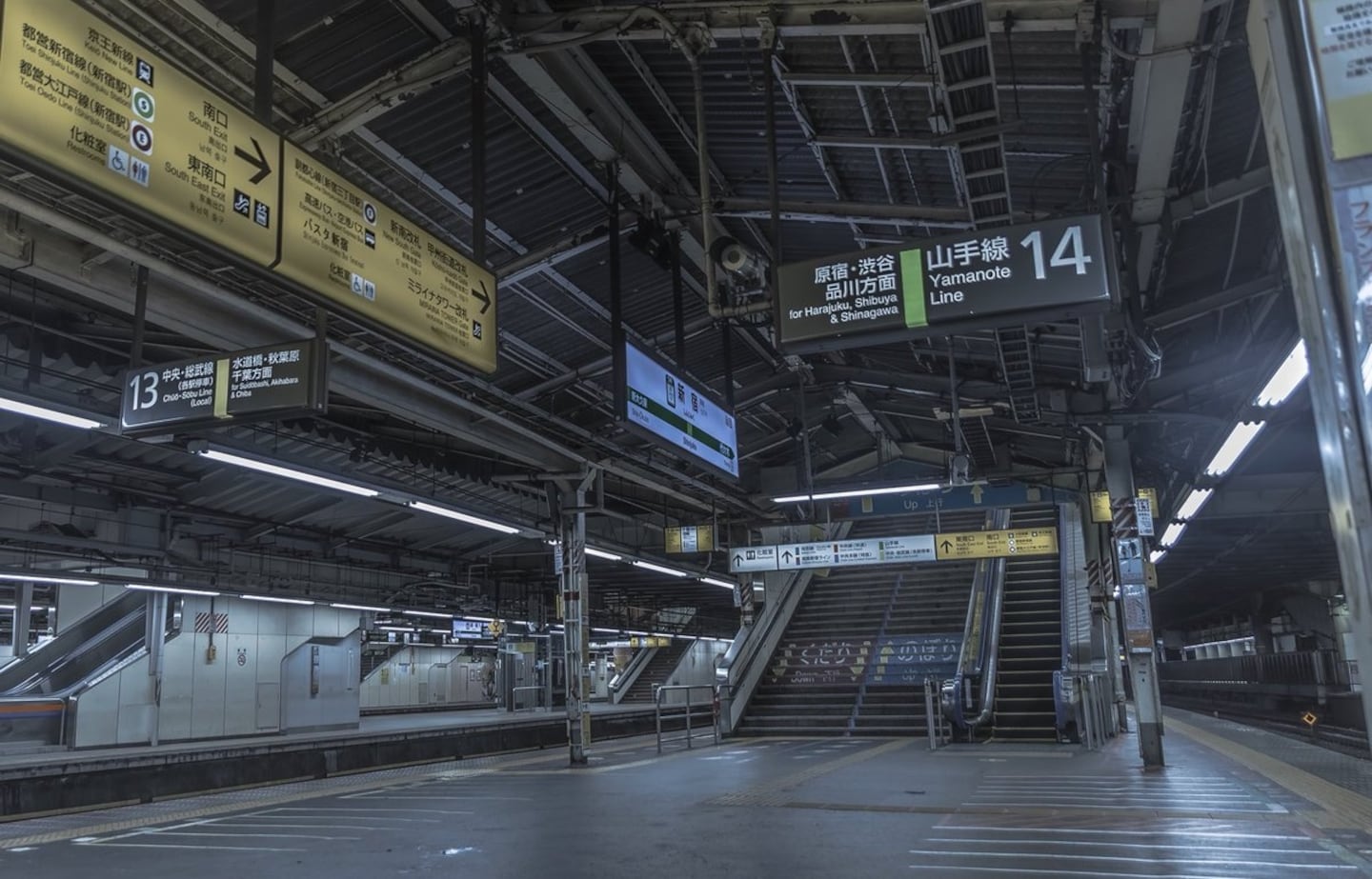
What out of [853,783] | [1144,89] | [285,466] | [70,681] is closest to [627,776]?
[853,783]

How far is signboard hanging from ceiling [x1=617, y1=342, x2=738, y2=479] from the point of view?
8430 mm

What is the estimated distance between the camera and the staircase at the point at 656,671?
144 feet

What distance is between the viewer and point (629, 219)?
1024 centimetres

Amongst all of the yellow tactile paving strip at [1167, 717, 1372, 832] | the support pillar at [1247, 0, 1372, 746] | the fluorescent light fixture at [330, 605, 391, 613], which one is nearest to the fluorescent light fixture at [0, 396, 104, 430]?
the support pillar at [1247, 0, 1372, 746]

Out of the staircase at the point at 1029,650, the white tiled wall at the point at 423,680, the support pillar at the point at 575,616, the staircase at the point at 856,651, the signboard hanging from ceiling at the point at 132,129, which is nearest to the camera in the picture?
the signboard hanging from ceiling at the point at 132,129

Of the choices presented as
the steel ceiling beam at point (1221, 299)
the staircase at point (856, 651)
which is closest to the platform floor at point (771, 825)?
the steel ceiling beam at point (1221, 299)

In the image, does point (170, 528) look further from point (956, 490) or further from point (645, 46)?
point (956, 490)

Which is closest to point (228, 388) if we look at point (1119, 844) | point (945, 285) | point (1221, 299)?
point (945, 285)

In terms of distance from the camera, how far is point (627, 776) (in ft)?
40.0

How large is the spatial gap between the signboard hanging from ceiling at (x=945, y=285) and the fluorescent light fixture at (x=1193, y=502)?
1267 cm

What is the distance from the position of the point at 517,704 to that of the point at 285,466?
91.3ft

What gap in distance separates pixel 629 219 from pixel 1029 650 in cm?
1290

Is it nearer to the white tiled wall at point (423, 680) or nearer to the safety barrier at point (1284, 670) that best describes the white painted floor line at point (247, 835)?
the safety barrier at point (1284, 670)

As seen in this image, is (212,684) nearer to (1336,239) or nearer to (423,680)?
(423,680)
